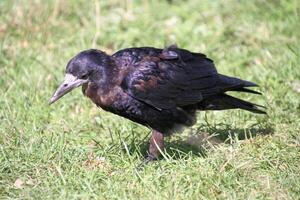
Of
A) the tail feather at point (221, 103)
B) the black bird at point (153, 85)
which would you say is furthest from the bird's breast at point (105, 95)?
the tail feather at point (221, 103)

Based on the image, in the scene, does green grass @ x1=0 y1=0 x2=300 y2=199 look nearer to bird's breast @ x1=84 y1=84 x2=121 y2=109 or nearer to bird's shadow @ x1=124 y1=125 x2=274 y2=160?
bird's shadow @ x1=124 y1=125 x2=274 y2=160

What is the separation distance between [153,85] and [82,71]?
0.58m

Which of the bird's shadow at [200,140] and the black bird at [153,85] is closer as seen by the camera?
the black bird at [153,85]

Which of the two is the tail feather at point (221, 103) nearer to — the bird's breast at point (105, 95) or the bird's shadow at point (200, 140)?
the bird's shadow at point (200, 140)

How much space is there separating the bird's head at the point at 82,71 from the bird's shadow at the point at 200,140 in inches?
29.6

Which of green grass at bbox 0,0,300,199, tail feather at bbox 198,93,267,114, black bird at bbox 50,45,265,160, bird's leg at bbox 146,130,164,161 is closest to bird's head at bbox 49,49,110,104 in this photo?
black bird at bbox 50,45,265,160

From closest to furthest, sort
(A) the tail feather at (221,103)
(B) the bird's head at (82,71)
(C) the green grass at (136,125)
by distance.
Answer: (C) the green grass at (136,125), (B) the bird's head at (82,71), (A) the tail feather at (221,103)

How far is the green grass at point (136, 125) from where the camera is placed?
190 inches

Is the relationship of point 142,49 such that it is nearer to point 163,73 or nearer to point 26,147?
point 163,73

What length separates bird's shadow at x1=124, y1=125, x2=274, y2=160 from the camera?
547cm

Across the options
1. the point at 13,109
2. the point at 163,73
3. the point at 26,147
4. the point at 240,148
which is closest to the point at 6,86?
the point at 13,109

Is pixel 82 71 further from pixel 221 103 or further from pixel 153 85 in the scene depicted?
pixel 221 103

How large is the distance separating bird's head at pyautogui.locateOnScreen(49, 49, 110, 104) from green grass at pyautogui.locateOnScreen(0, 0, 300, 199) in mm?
574

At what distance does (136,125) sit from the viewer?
623 centimetres
